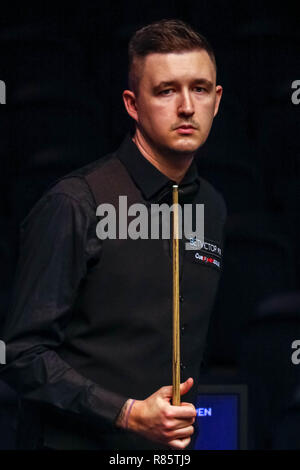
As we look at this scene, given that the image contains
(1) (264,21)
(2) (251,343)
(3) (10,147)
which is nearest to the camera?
(2) (251,343)

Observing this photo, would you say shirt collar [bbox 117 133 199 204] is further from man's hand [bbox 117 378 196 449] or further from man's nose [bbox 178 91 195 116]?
man's hand [bbox 117 378 196 449]

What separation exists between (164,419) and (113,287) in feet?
0.38

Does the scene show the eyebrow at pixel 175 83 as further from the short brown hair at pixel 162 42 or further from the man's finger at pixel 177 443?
the man's finger at pixel 177 443

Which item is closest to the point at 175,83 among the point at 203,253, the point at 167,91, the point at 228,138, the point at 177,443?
the point at 167,91

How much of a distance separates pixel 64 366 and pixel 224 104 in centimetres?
65

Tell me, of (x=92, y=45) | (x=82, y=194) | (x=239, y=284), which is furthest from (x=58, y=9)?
(x=82, y=194)

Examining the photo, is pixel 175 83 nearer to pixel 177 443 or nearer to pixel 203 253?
pixel 203 253

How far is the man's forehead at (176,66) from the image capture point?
2.06ft

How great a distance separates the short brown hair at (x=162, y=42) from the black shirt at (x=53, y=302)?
0.35 ft

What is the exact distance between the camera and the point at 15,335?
604 millimetres

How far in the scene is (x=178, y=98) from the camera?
63 centimetres

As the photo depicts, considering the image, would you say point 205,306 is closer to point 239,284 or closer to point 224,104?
point 239,284

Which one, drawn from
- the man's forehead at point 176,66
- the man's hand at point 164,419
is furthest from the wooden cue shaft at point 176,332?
the man's forehead at point 176,66
